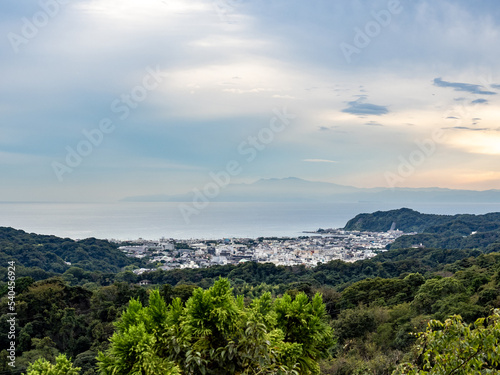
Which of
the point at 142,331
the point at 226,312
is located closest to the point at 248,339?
the point at 226,312

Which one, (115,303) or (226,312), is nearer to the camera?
(226,312)

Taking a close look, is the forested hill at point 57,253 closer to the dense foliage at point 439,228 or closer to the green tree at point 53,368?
the green tree at point 53,368

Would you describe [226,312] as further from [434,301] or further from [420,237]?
[420,237]

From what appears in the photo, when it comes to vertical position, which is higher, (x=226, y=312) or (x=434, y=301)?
(x=226, y=312)

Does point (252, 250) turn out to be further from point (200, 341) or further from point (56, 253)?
point (200, 341)

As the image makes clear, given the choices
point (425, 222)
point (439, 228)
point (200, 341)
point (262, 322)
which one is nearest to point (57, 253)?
point (200, 341)
